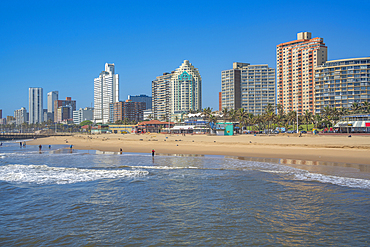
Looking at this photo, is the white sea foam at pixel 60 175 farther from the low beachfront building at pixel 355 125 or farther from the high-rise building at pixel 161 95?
the high-rise building at pixel 161 95

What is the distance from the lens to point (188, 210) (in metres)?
11.6

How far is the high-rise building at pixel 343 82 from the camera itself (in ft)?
332

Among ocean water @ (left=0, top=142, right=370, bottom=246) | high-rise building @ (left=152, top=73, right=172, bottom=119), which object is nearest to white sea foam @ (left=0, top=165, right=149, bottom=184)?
ocean water @ (left=0, top=142, right=370, bottom=246)

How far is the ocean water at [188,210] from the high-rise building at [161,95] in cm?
15697

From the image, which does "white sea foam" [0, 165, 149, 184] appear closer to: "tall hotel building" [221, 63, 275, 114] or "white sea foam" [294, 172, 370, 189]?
"white sea foam" [294, 172, 370, 189]

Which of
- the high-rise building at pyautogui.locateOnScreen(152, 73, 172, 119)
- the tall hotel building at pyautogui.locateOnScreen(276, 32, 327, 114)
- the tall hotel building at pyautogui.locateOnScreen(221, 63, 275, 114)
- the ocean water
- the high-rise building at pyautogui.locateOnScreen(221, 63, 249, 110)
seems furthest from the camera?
the high-rise building at pyautogui.locateOnScreen(152, 73, 172, 119)

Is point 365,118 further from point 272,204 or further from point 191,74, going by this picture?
point 191,74

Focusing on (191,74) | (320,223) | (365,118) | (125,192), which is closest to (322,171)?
(320,223)

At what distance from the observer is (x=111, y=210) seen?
38.6 feet

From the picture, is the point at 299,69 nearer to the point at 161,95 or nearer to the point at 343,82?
the point at 343,82

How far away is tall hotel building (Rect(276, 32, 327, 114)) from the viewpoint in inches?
4737

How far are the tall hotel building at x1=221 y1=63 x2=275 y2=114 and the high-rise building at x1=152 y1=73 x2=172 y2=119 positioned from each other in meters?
46.0

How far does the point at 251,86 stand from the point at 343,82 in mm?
50911

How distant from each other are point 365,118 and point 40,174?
71052 millimetres
